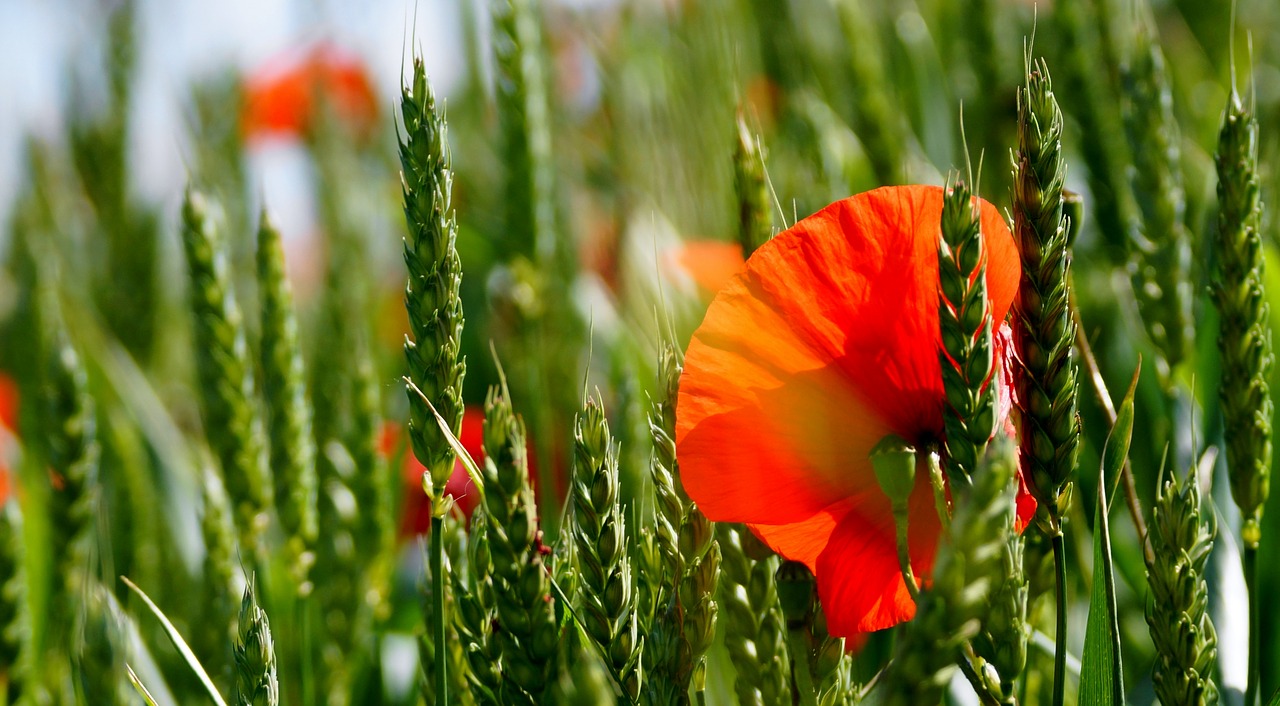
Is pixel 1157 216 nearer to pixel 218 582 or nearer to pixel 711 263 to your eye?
pixel 711 263

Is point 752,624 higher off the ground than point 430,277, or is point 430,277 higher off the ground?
point 430,277

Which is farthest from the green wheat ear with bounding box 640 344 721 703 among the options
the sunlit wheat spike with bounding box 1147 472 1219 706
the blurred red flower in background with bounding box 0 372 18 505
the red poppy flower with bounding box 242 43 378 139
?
the red poppy flower with bounding box 242 43 378 139

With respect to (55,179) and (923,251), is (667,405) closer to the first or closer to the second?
(923,251)

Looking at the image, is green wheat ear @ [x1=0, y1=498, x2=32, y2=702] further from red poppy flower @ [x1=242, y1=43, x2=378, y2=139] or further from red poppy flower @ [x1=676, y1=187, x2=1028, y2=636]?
red poppy flower @ [x1=242, y1=43, x2=378, y2=139]

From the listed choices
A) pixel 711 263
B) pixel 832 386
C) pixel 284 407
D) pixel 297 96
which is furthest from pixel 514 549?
pixel 297 96

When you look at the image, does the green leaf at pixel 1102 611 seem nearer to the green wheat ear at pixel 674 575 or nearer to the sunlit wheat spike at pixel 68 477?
the green wheat ear at pixel 674 575

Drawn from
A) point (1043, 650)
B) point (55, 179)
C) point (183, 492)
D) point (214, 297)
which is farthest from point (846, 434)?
point (55, 179)

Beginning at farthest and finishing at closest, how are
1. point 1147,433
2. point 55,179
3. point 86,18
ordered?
1. point 55,179
2. point 86,18
3. point 1147,433
